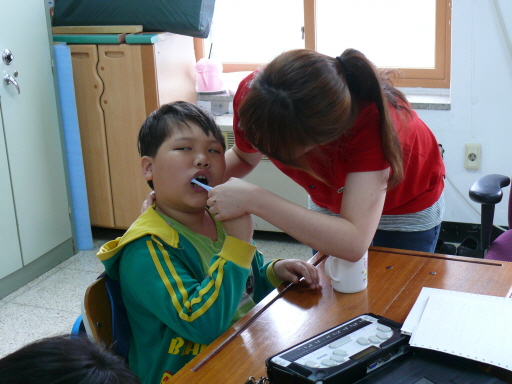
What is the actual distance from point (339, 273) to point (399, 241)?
0.39m

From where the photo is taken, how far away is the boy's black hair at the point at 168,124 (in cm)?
131

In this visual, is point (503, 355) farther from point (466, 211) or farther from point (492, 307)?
point (466, 211)

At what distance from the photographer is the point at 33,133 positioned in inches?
111

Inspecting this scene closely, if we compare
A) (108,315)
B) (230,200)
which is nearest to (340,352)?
(230,200)

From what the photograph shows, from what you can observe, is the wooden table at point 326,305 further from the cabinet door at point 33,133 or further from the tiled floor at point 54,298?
the cabinet door at point 33,133

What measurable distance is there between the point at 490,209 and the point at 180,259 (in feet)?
3.71

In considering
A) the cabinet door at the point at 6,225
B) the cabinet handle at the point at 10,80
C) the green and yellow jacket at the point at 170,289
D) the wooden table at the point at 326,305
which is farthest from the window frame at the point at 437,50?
the green and yellow jacket at the point at 170,289

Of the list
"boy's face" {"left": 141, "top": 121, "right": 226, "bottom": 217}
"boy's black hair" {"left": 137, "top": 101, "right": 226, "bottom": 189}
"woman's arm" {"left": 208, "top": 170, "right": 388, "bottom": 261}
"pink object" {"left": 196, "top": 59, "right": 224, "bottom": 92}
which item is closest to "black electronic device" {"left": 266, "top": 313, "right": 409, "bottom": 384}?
"woman's arm" {"left": 208, "top": 170, "right": 388, "bottom": 261}

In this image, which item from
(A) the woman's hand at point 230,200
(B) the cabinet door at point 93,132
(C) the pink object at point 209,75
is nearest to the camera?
(A) the woman's hand at point 230,200

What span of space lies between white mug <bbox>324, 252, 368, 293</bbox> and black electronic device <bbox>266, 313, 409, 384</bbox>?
203 millimetres

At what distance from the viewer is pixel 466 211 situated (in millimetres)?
3039

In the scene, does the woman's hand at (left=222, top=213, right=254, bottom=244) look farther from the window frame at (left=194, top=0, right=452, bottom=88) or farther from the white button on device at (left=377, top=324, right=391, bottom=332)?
the window frame at (left=194, top=0, right=452, bottom=88)

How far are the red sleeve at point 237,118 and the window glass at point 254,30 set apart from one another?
2.00 m

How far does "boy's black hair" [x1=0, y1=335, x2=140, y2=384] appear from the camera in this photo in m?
0.77
